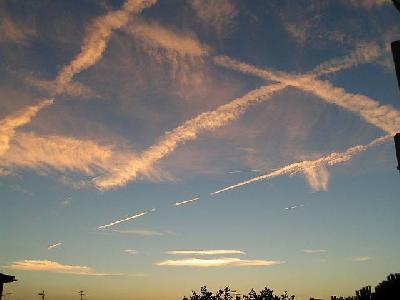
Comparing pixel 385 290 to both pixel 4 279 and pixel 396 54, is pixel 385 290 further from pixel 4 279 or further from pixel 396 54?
pixel 4 279

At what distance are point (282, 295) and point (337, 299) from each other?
79893 mm

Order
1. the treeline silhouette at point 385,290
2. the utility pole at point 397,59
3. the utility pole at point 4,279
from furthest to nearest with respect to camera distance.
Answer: the utility pole at point 4,279 → the treeline silhouette at point 385,290 → the utility pole at point 397,59

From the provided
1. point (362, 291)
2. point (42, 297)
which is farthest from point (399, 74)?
point (42, 297)

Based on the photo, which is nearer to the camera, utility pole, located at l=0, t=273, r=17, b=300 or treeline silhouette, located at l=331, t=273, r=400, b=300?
treeline silhouette, located at l=331, t=273, r=400, b=300

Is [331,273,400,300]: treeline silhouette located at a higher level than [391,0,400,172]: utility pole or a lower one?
lower

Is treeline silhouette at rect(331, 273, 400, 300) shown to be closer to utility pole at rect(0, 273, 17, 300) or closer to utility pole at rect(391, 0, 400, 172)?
utility pole at rect(391, 0, 400, 172)

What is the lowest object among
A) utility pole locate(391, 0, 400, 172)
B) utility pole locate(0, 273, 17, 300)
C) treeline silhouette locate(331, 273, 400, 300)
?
treeline silhouette locate(331, 273, 400, 300)

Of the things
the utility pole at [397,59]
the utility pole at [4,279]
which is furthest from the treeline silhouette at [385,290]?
the utility pole at [4,279]

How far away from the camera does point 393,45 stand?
11.1 m

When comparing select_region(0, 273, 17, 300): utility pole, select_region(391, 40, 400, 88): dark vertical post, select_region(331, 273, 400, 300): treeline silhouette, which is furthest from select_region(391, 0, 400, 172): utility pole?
select_region(0, 273, 17, 300): utility pole

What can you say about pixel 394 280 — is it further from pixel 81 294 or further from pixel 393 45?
pixel 81 294

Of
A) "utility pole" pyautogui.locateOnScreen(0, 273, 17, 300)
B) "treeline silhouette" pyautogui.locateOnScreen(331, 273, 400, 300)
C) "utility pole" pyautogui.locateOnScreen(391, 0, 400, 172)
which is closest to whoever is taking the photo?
"utility pole" pyautogui.locateOnScreen(391, 0, 400, 172)

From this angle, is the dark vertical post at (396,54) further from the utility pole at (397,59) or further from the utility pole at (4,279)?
the utility pole at (4,279)

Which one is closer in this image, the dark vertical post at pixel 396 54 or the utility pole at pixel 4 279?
the dark vertical post at pixel 396 54
